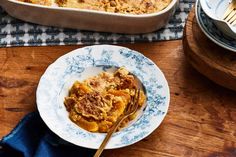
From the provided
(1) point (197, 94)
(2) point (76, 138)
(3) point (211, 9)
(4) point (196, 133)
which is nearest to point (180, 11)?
(3) point (211, 9)

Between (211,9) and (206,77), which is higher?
(211,9)

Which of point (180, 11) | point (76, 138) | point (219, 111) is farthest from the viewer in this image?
point (180, 11)

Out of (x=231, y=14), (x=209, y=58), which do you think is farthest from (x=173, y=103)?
(x=231, y=14)

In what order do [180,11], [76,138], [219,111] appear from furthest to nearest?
1. [180,11]
2. [219,111]
3. [76,138]

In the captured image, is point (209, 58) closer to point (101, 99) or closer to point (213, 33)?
point (213, 33)

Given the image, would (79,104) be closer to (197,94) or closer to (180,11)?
(197,94)

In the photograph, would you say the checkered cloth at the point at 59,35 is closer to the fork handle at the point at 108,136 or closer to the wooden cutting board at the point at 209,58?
the wooden cutting board at the point at 209,58

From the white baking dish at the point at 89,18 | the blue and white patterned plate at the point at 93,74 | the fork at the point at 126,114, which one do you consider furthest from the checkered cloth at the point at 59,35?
the fork at the point at 126,114
